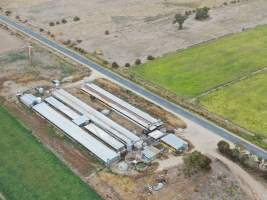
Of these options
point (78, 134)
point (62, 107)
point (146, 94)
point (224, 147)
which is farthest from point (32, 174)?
point (146, 94)

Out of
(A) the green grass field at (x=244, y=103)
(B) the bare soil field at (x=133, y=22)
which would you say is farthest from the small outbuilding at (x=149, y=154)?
(B) the bare soil field at (x=133, y=22)

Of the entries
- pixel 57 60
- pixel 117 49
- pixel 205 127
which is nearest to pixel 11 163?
pixel 205 127

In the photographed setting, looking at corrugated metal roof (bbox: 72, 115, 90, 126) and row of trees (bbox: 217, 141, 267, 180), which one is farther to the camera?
corrugated metal roof (bbox: 72, 115, 90, 126)

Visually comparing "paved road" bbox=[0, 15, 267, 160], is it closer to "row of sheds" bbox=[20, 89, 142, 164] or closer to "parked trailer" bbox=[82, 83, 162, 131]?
"parked trailer" bbox=[82, 83, 162, 131]

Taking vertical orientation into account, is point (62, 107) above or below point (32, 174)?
above

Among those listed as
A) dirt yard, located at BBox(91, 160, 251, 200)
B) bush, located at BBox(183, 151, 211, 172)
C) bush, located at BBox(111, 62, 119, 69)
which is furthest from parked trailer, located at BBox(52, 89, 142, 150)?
bush, located at BBox(111, 62, 119, 69)

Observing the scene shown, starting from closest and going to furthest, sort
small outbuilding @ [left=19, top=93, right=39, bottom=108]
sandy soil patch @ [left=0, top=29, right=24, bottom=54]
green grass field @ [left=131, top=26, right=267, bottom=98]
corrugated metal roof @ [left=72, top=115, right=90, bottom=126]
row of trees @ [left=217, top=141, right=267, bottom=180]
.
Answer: row of trees @ [left=217, top=141, right=267, bottom=180] < corrugated metal roof @ [left=72, top=115, right=90, bottom=126] < small outbuilding @ [left=19, top=93, right=39, bottom=108] < green grass field @ [left=131, top=26, right=267, bottom=98] < sandy soil patch @ [left=0, top=29, right=24, bottom=54]

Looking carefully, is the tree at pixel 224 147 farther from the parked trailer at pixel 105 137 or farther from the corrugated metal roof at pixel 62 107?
the corrugated metal roof at pixel 62 107

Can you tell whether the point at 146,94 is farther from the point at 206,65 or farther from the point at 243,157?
the point at 243,157
